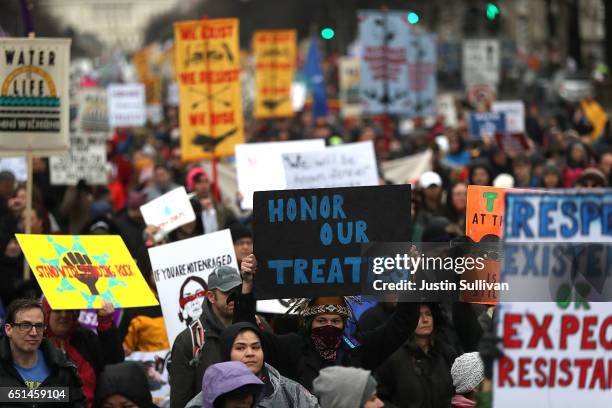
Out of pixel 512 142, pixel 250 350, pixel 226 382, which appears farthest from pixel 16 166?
pixel 226 382

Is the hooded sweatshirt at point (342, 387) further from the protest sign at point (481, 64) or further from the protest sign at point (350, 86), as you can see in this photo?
the protest sign at point (350, 86)

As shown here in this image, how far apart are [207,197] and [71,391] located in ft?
18.7

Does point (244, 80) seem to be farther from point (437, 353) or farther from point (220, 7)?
point (220, 7)

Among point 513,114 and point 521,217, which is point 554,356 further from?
point 513,114

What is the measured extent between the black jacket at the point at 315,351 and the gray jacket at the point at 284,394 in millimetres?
513

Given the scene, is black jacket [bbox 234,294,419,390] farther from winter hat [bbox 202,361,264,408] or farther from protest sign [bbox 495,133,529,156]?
protest sign [bbox 495,133,529,156]

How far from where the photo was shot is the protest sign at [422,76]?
24.8 meters

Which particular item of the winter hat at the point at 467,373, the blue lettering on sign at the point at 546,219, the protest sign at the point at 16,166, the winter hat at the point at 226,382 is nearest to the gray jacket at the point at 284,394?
the winter hat at the point at 226,382

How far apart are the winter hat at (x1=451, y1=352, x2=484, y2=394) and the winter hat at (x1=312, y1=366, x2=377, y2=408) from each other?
134 centimetres

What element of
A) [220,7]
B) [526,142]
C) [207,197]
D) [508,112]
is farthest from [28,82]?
A: [220,7]

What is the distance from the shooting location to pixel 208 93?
15828mm

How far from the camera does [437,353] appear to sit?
7910 millimetres

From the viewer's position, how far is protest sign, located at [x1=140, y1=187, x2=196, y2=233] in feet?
36.2

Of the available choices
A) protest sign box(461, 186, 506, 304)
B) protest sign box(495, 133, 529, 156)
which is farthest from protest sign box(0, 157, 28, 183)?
protest sign box(461, 186, 506, 304)
